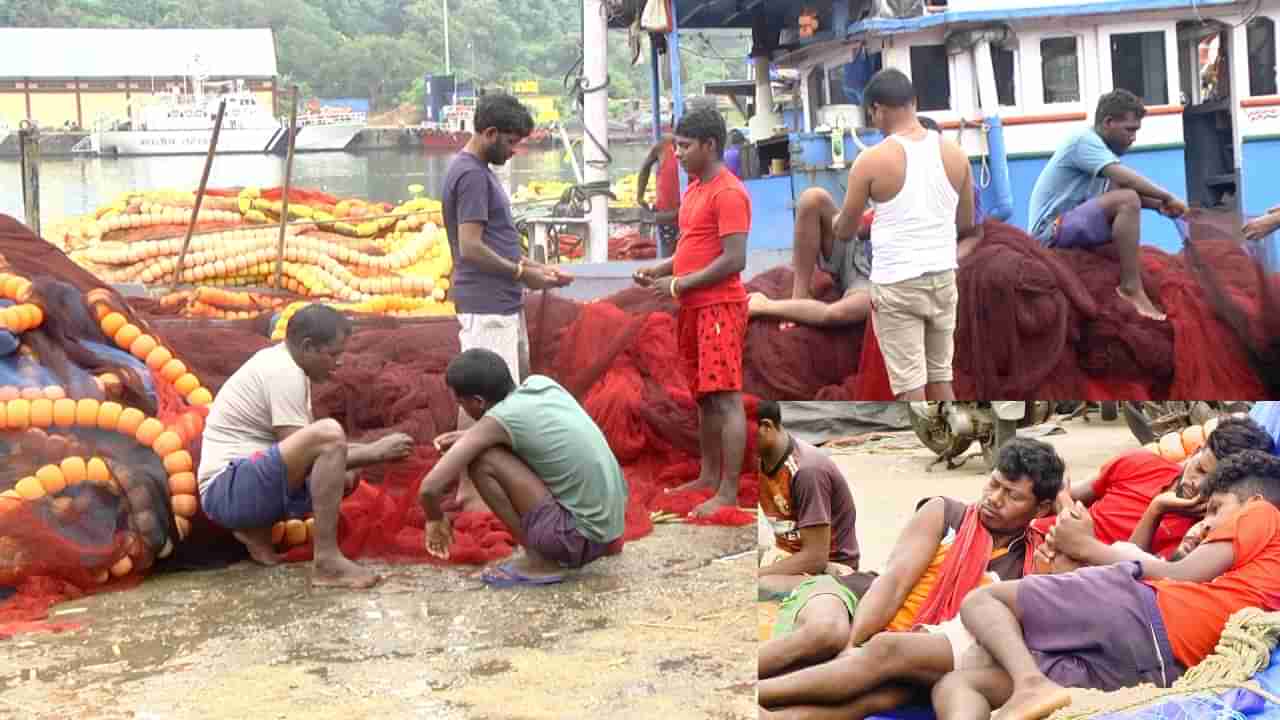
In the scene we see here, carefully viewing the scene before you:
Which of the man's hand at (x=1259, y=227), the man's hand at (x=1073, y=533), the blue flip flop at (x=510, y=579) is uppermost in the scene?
the man's hand at (x=1259, y=227)

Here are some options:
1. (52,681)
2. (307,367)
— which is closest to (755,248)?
(307,367)

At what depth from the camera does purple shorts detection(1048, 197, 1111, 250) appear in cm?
671

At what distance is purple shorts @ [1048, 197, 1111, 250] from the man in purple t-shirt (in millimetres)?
2129

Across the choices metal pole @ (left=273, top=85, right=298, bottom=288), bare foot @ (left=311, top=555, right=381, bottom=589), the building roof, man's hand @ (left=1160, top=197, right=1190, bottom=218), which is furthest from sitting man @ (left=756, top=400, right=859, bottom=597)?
the building roof

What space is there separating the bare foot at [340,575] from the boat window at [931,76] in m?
4.02

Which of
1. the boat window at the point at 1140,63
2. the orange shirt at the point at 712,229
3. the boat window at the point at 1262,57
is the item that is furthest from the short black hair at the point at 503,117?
the boat window at the point at 1262,57

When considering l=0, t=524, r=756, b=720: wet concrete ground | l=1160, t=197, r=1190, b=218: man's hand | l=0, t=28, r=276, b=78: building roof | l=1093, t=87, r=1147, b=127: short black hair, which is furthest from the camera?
l=0, t=28, r=276, b=78: building roof

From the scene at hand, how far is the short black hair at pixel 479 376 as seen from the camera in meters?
5.68

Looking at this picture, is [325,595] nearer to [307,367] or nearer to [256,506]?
[256,506]

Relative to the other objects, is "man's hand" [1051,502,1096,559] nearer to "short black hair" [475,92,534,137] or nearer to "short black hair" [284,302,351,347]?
"short black hair" [284,302,351,347]

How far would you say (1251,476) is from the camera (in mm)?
2834

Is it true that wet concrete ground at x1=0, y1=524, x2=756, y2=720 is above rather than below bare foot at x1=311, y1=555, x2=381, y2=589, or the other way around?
below

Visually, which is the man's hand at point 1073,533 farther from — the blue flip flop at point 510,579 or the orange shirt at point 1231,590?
the blue flip flop at point 510,579

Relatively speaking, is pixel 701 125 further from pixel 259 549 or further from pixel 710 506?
pixel 259 549
